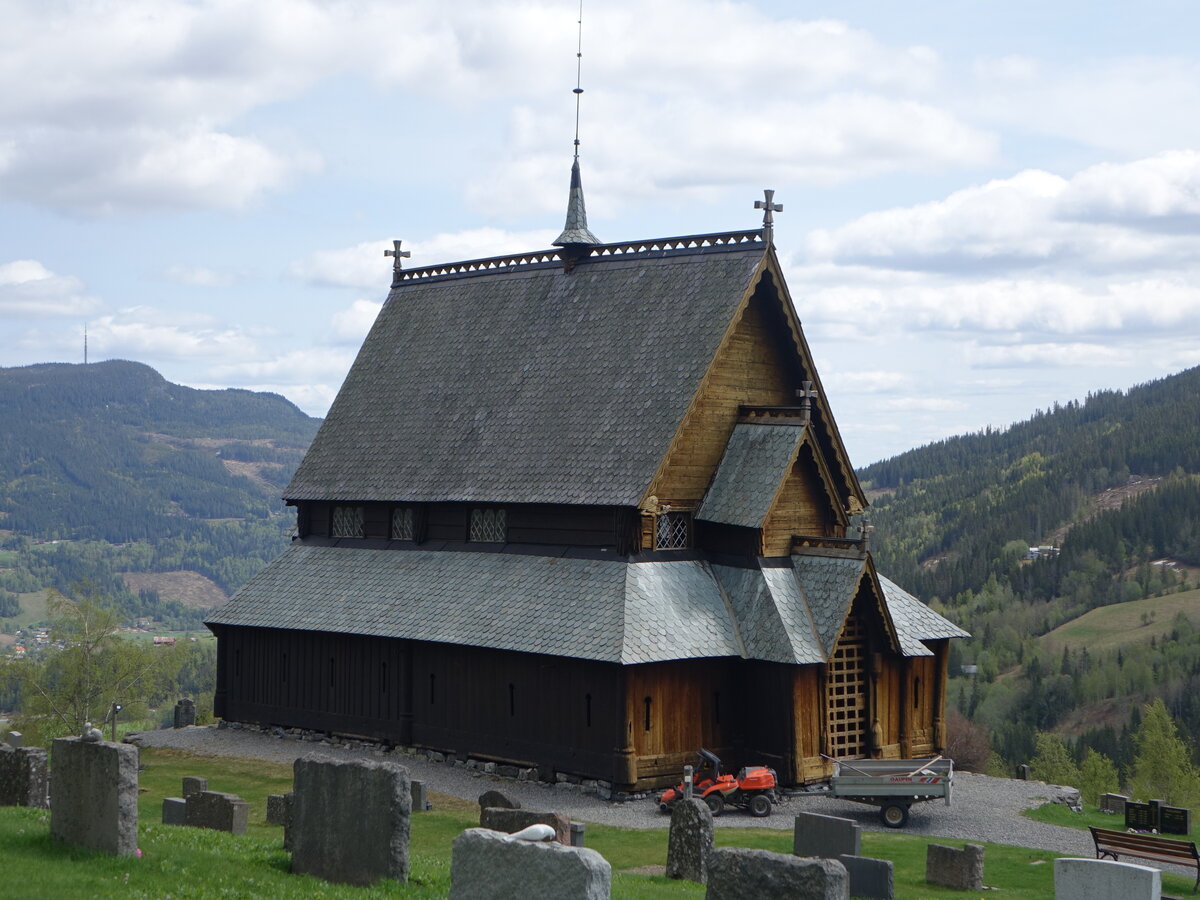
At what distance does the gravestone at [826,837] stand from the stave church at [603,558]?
7.71 m

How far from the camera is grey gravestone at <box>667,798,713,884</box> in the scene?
2311 cm

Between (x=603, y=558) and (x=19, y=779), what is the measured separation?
15.1 meters

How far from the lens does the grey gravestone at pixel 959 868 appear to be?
2394 centimetres

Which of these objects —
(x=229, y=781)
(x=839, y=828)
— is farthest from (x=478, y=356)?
(x=839, y=828)

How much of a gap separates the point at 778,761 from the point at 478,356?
14.5m

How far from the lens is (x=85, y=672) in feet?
188

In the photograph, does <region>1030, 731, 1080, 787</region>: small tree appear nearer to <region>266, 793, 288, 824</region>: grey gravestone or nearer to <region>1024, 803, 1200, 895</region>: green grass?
<region>1024, 803, 1200, 895</region>: green grass

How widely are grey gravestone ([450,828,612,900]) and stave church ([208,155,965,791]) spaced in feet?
52.6

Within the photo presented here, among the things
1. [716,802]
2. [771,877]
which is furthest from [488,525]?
[771,877]

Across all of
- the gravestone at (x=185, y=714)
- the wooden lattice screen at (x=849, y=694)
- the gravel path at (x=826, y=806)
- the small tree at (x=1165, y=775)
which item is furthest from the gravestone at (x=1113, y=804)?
the small tree at (x=1165, y=775)

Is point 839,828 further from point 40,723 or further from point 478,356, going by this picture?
point 40,723

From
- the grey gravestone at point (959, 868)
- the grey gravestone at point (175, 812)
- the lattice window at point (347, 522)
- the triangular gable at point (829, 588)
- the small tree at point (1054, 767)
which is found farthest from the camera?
the small tree at point (1054, 767)

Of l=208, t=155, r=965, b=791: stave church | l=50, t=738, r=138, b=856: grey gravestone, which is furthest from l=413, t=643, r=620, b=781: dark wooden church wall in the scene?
l=50, t=738, r=138, b=856: grey gravestone

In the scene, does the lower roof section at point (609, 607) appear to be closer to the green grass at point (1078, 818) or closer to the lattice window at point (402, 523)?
the lattice window at point (402, 523)
